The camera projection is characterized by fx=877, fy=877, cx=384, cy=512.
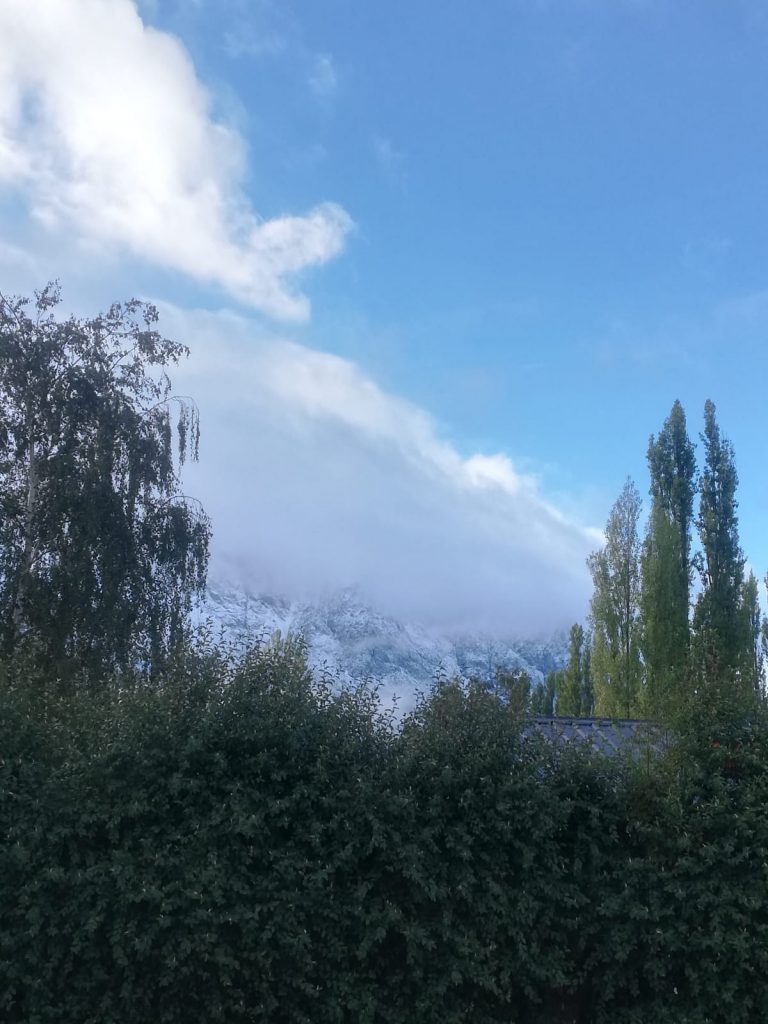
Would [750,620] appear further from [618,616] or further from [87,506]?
[87,506]

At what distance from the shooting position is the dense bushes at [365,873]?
647 centimetres

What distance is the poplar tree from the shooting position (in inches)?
546

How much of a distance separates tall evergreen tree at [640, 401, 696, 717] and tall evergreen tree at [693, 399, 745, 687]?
1.56 feet

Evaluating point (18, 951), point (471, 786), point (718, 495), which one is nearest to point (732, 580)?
point (718, 495)

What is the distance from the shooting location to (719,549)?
95.0 feet

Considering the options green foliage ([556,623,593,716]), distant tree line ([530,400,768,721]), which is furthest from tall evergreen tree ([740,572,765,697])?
green foliage ([556,623,593,716])

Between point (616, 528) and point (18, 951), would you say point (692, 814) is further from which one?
point (616, 528)

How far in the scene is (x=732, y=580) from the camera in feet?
93.9

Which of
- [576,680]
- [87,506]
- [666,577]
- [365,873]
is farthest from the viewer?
[576,680]

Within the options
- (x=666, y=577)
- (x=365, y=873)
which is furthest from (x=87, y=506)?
(x=666, y=577)

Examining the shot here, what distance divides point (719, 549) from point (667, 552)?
1772 millimetres

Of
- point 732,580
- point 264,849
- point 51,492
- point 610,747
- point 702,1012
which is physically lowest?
point 702,1012

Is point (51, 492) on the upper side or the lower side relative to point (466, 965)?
upper

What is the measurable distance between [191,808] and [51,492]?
29.3 ft
